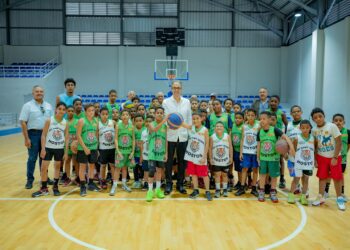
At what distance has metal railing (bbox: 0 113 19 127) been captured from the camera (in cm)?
1762

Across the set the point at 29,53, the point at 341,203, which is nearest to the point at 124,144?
the point at 341,203

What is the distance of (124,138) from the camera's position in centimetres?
578

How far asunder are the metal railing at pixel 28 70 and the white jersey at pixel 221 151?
16.6m

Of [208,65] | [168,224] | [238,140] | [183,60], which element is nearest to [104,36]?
[183,60]

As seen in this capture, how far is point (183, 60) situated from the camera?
20828 millimetres

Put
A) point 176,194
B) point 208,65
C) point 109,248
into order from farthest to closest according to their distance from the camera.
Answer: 1. point 208,65
2. point 176,194
3. point 109,248

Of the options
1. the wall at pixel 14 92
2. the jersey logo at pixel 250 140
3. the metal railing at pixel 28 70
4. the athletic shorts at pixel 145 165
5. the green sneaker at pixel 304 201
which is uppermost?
the metal railing at pixel 28 70

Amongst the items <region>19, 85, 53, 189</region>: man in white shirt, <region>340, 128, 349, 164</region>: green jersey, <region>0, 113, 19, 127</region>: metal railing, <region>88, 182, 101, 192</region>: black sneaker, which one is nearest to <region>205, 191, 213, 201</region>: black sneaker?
<region>88, 182, 101, 192</region>: black sneaker

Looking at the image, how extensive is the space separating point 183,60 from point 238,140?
617 inches

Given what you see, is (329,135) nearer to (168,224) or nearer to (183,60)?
(168,224)

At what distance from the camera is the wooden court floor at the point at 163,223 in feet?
12.0

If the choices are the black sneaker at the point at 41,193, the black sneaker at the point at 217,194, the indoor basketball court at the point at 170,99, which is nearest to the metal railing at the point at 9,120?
the indoor basketball court at the point at 170,99

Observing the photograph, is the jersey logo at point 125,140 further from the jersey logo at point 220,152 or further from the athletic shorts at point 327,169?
the athletic shorts at point 327,169

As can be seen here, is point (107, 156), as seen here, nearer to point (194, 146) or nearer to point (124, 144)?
point (124, 144)
